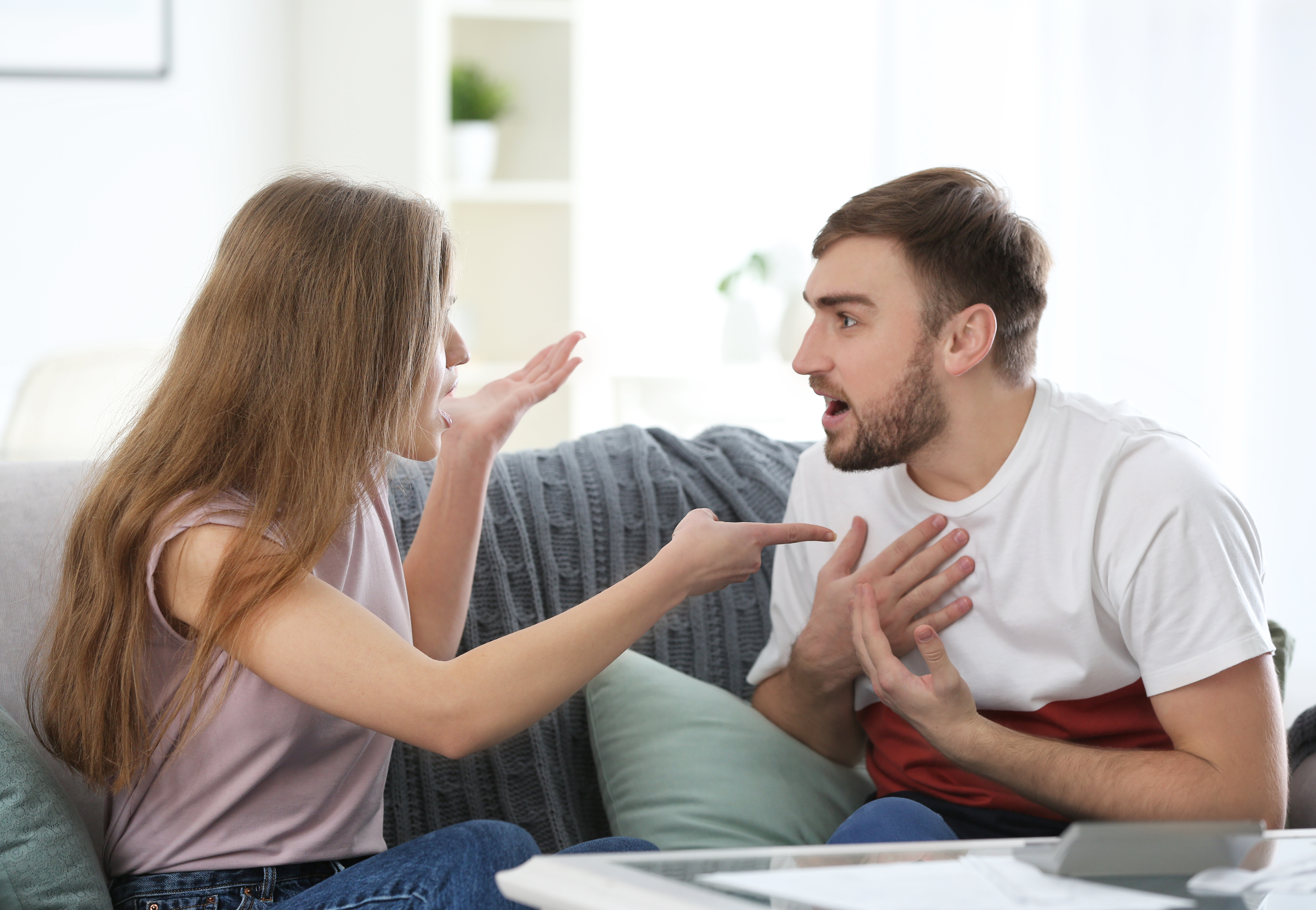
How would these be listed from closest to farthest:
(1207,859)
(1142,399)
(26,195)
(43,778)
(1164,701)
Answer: (1207,859) < (43,778) < (1164,701) < (1142,399) < (26,195)

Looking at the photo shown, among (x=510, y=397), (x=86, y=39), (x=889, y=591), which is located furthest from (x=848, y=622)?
(x=86, y=39)

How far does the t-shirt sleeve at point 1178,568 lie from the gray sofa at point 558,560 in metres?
0.57

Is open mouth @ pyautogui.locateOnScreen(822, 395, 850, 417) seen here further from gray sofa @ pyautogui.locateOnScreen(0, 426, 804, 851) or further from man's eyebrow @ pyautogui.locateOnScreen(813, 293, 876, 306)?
gray sofa @ pyautogui.locateOnScreen(0, 426, 804, 851)

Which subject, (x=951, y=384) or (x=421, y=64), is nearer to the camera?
(x=951, y=384)

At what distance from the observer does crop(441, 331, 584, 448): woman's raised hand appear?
1.39m

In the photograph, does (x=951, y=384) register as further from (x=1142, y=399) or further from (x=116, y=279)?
(x=116, y=279)

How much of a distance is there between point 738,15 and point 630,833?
2.86m

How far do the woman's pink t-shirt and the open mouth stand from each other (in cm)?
60

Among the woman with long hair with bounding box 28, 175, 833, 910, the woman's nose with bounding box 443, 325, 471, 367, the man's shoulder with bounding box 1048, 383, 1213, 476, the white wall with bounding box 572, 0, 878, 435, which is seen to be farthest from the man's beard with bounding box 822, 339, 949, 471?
the white wall with bounding box 572, 0, 878, 435

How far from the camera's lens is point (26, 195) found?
3.00m

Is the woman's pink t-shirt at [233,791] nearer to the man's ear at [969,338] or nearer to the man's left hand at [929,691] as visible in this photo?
the man's left hand at [929,691]

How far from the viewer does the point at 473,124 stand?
3525 mm

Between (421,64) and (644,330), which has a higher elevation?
(421,64)

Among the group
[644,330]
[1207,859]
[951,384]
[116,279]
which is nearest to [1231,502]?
[951,384]
